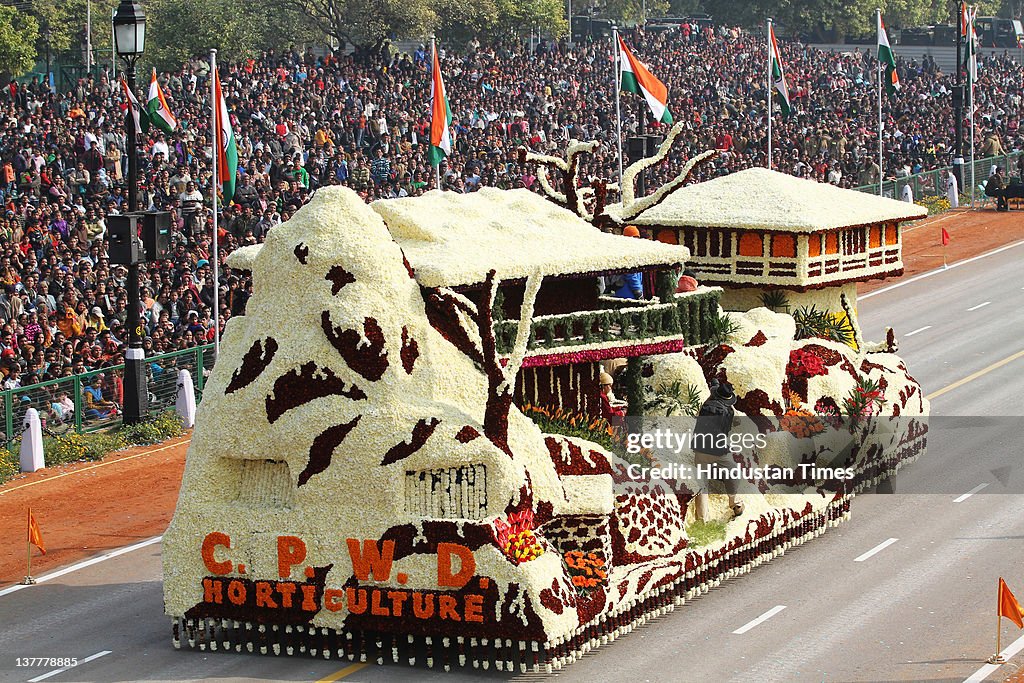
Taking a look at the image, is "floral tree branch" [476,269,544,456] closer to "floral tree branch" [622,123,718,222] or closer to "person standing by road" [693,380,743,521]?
"person standing by road" [693,380,743,521]

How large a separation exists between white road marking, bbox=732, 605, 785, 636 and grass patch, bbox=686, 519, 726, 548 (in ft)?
4.28

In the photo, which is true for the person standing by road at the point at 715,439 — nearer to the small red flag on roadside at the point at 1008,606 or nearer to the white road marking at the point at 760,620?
the white road marking at the point at 760,620

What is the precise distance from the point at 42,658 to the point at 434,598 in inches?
201

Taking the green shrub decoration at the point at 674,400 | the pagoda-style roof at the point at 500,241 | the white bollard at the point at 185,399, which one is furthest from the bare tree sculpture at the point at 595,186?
the white bollard at the point at 185,399

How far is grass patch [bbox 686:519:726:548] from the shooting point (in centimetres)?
2669

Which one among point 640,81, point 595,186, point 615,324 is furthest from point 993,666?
point 640,81

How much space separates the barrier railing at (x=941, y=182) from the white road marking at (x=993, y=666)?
3831 cm

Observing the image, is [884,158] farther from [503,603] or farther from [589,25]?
[503,603]

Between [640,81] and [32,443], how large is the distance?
754 inches

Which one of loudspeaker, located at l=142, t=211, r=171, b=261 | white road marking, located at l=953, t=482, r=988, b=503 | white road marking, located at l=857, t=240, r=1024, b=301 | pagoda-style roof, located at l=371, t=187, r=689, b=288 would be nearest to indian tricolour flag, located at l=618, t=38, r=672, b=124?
white road marking, located at l=857, t=240, r=1024, b=301

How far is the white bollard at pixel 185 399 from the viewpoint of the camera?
37.0 metres

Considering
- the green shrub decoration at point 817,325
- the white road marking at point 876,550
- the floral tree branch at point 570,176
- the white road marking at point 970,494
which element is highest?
the floral tree branch at point 570,176

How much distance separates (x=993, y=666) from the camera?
23734 millimetres

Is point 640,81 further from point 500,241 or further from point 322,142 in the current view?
point 500,241
